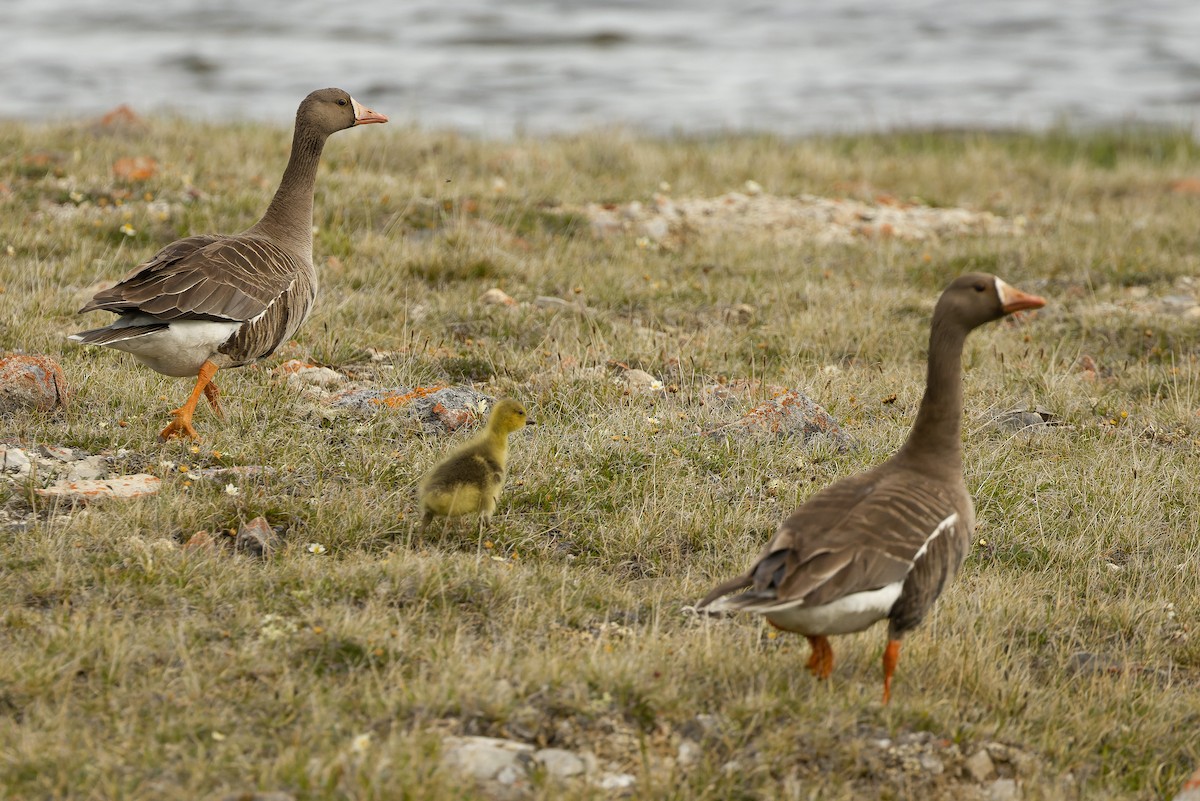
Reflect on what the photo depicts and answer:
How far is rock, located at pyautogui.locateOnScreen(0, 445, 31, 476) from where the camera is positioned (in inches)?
246

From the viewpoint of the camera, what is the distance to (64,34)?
140 ft

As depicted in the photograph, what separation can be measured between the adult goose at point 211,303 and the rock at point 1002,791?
14.6ft

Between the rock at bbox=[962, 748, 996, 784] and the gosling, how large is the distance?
97.4 inches

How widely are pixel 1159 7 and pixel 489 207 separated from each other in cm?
4288

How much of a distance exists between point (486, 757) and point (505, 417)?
2.27m

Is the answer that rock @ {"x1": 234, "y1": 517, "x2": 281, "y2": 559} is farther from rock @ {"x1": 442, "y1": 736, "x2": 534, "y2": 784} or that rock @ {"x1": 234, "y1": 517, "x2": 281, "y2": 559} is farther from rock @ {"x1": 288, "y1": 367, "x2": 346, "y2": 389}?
rock @ {"x1": 288, "y1": 367, "x2": 346, "y2": 389}

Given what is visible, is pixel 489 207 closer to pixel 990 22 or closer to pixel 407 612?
pixel 407 612

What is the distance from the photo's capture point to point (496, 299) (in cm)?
998

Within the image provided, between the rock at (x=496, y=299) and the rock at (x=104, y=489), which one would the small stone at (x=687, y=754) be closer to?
the rock at (x=104, y=489)

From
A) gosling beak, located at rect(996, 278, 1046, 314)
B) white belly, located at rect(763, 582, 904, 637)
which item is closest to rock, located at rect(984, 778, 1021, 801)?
white belly, located at rect(763, 582, 904, 637)

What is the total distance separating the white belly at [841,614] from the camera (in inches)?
177

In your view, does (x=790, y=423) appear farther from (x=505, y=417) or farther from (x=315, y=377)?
(x=315, y=377)

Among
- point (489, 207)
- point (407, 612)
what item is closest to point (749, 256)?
point (489, 207)

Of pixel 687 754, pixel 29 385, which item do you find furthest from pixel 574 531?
pixel 29 385
